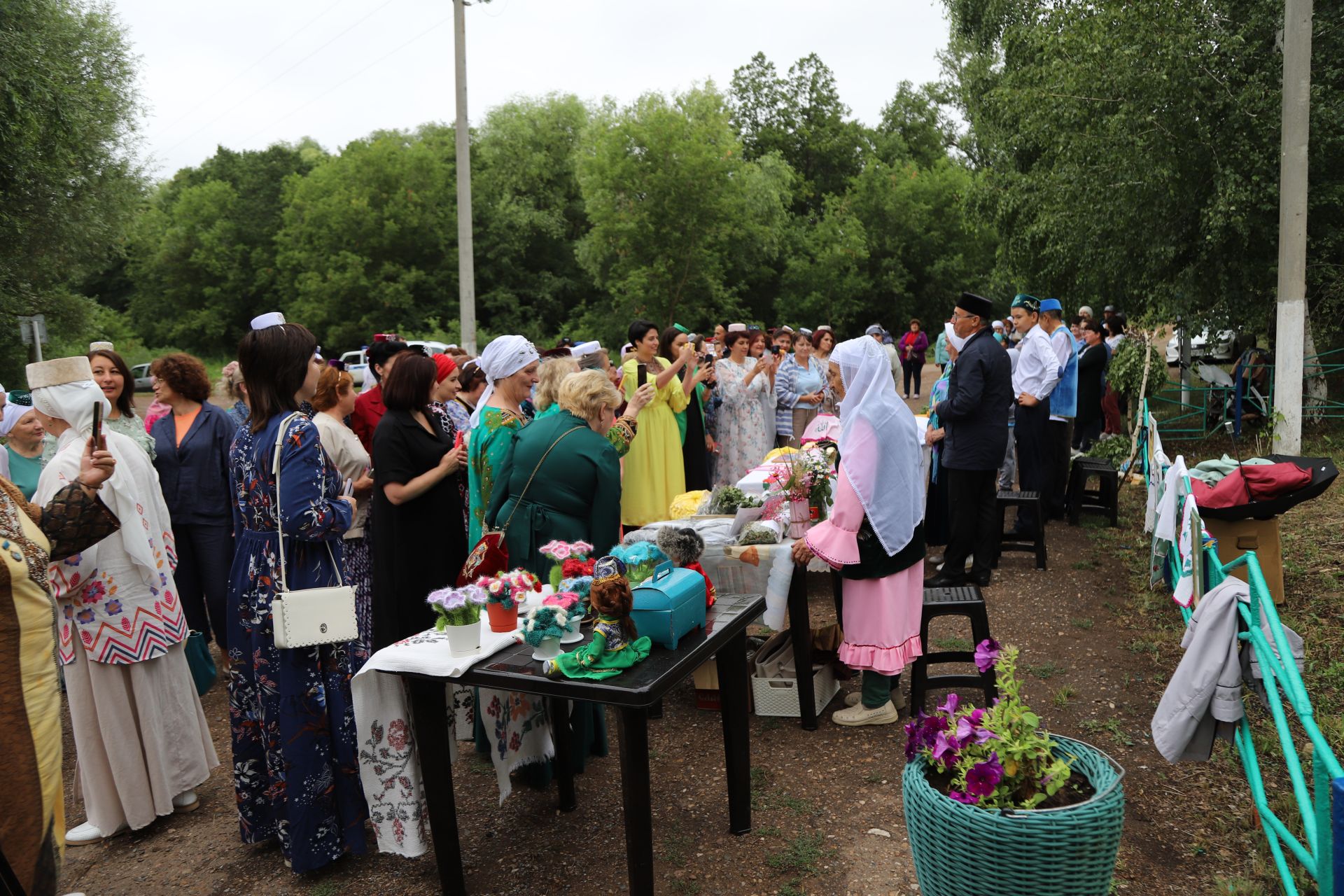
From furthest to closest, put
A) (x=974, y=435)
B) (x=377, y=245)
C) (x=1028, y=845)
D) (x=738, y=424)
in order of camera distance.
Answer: (x=377, y=245), (x=738, y=424), (x=974, y=435), (x=1028, y=845)

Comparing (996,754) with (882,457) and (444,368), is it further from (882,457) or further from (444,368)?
(444,368)

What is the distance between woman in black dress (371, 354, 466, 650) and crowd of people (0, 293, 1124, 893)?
0.4 inches

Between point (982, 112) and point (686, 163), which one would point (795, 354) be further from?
point (686, 163)

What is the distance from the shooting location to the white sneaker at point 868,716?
16.0ft

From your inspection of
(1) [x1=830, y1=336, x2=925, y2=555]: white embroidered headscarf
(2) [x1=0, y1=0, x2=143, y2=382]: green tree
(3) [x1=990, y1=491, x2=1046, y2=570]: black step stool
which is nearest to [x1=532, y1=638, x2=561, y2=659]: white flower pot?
(1) [x1=830, y1=336, x2=925, y2=555]: white embroidered headscarf

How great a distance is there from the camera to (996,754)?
106 inches

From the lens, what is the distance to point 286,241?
3850 cm

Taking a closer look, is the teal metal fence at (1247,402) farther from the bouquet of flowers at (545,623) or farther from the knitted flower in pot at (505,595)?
the bouquet of flowers at (545,623)

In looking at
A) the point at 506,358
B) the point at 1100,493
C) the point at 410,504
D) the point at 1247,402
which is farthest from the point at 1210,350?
the point at 410,504

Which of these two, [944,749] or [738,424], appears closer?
[944,749]

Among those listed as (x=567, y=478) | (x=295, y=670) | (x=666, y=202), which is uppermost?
(x=666, y=202)

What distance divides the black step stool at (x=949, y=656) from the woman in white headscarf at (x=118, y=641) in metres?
3.46

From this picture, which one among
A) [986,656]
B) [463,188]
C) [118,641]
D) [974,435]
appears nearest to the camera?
[986,656]

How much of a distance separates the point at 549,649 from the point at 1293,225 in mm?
9451
